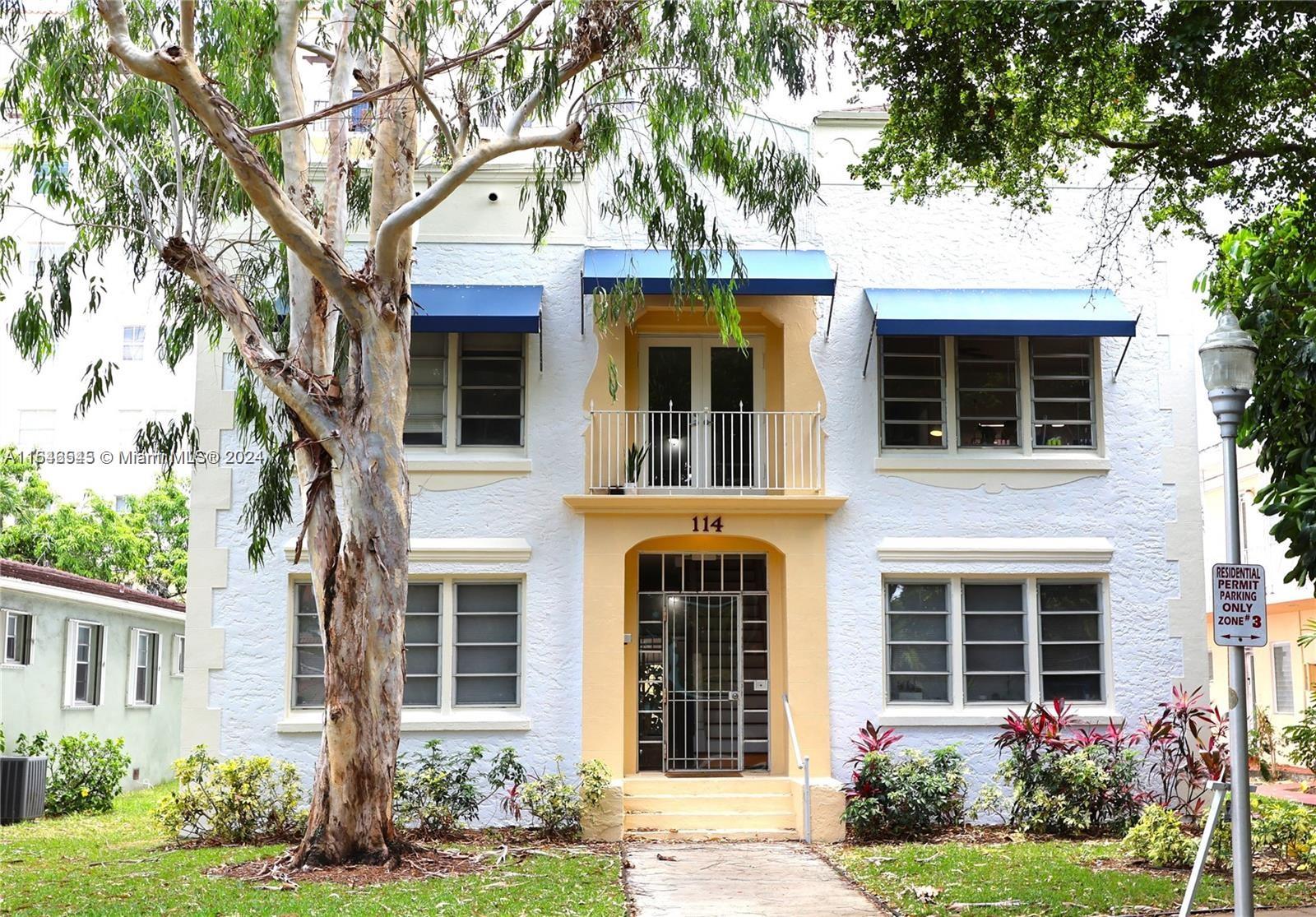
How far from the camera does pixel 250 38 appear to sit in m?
12.4

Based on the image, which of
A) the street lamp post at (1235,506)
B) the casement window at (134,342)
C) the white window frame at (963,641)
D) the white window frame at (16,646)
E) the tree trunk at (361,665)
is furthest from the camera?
the casement window at (134,342)

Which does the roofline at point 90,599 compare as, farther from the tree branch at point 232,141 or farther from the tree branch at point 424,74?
the tree branch at point 424,74

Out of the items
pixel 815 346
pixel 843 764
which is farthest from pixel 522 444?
pixel 843 764

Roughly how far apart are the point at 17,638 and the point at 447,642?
764 centimetres

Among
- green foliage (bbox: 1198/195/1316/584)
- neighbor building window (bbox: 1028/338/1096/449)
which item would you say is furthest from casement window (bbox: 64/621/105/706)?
green foliage (bbox: 1198/195/1316/584)

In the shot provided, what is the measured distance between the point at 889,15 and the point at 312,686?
9.80m

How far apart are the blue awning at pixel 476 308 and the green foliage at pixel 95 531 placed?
16895mm

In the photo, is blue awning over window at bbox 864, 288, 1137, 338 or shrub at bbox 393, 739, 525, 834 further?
blue awning over window at bbox 864, 288, 1137, 338

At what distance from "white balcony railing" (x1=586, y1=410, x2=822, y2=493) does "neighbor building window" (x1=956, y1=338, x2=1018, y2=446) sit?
73.1 inches

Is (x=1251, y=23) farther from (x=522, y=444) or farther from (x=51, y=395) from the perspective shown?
(x=51, y=395)

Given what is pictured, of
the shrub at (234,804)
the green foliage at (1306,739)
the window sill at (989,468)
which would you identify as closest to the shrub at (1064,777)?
the green foliage at (1306,739)

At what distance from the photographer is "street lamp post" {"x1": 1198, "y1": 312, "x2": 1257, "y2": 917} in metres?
8.44

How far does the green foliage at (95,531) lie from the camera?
3194 cm

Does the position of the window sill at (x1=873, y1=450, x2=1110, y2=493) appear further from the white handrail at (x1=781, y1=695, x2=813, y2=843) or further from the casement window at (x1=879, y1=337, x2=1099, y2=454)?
the white handrail at (x1=781, y1=695, x2=813, y2=843)
